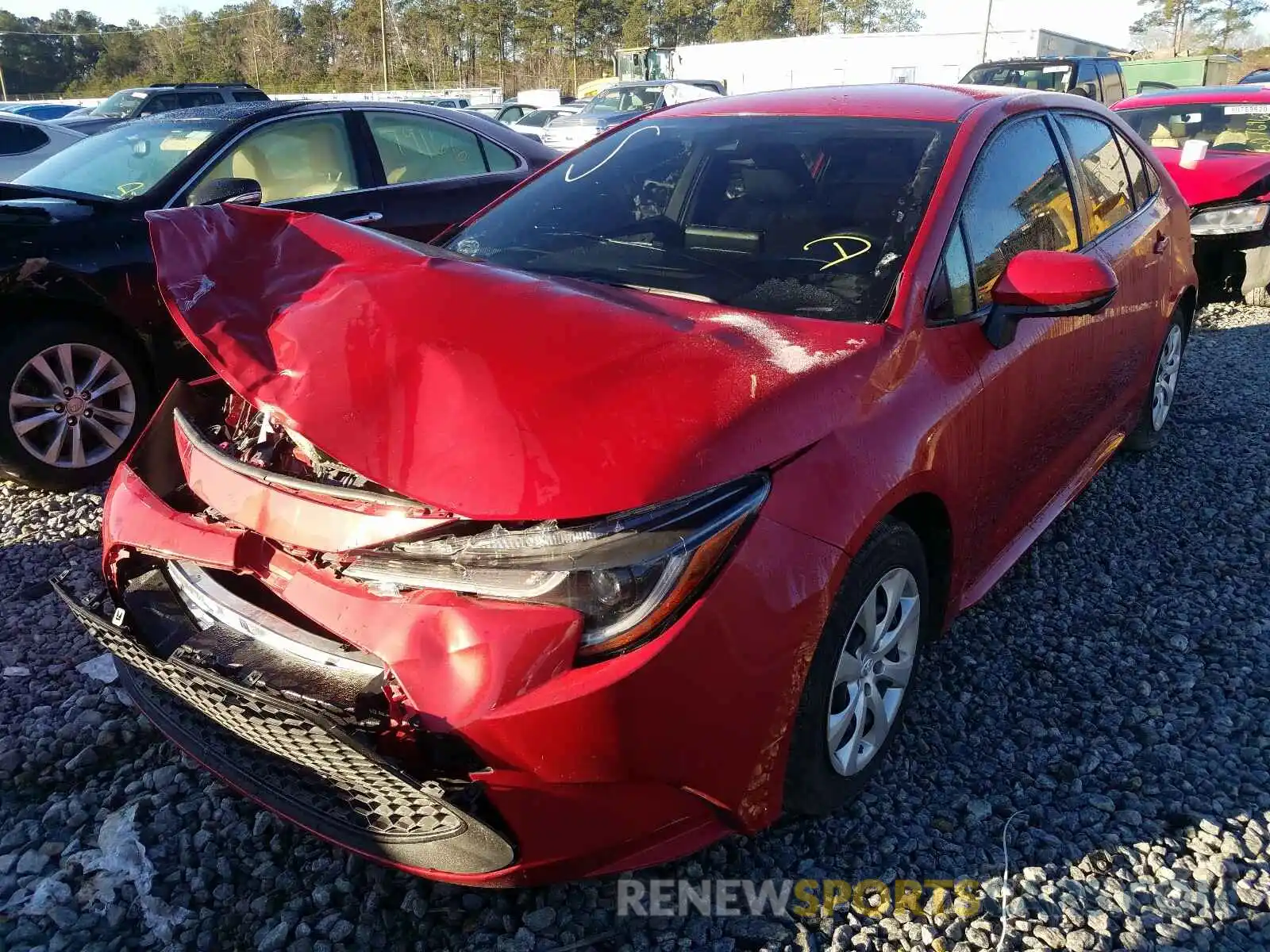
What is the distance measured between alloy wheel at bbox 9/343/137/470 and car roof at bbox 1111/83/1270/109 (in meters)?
8.71

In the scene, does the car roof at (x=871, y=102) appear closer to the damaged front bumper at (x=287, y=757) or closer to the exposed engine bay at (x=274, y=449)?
the exposed engine bay at (x=274, y=449)

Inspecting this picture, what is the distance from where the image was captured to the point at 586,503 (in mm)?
1634

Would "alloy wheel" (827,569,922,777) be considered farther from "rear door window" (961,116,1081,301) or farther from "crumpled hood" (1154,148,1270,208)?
"crumpled hood" (1154,148,1270,208)

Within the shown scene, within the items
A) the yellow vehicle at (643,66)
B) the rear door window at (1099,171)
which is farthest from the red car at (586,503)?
the yellow vehicle at (643,66)

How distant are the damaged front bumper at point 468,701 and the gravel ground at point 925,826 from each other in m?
0.32

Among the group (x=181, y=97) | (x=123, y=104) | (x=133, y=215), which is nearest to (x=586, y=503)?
(x=133, y=215)

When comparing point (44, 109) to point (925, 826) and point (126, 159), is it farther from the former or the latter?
point (925, 826)

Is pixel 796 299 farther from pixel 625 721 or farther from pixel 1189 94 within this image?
pixel 1189 94

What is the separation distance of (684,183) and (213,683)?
204 cm

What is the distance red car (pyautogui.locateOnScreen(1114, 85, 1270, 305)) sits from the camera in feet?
22.8

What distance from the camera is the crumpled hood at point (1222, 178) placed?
22.8ft

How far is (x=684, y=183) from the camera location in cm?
302

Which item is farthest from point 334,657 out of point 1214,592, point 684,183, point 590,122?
point 590,122

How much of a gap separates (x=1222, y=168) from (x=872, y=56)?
34.1 metres
